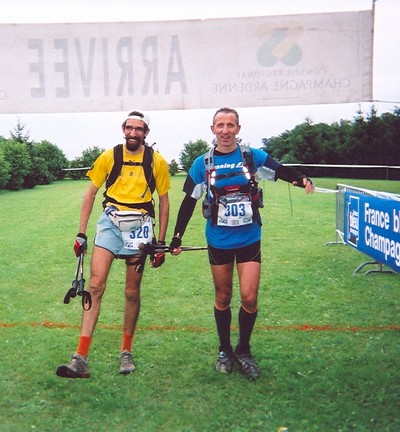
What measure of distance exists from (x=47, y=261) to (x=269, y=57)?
790 cm

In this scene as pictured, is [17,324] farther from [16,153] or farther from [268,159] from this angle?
[16,153]

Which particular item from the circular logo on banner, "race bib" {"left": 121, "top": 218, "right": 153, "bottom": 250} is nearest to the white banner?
the circular logo on banner

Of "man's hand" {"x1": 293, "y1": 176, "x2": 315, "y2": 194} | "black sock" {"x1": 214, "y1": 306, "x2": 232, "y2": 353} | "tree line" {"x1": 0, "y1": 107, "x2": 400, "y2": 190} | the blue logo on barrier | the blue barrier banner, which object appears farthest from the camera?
"tree line" {"x1": 0, "y1": 107, "x2": 400, "y2": 190}

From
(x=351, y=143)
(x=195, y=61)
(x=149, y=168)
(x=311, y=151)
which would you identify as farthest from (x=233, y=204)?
(x=351, y=143)

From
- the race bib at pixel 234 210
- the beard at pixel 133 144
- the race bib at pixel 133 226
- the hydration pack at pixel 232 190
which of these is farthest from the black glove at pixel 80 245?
the race bib at pixel 234 210

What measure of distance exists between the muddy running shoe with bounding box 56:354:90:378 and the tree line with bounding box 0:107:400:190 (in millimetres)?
19239

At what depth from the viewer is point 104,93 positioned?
16.8 feet

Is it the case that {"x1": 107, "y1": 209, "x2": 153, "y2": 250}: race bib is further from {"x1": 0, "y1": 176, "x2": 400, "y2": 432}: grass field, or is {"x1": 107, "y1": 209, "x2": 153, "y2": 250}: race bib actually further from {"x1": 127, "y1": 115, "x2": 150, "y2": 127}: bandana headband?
{"x1": 0, "y1": 176, "x2": 400, "y2": 432}: grass field

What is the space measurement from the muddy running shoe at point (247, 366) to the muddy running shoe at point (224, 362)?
7 cm

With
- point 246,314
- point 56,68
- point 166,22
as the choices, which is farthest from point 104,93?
point 246,314

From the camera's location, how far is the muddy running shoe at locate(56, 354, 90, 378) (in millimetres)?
4824

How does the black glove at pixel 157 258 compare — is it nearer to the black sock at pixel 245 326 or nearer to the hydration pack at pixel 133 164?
the hydration pack at pixel 133 164

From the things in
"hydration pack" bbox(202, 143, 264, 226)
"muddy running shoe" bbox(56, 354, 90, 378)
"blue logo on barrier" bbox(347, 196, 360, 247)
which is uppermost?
"hydration pack" bbox(202, 143, 264, 226)

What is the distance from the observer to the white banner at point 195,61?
5004 millimetres
